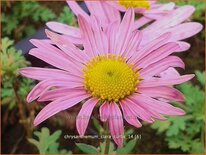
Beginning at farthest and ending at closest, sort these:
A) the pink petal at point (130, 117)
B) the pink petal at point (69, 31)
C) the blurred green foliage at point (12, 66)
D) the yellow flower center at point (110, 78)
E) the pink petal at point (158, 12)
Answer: the blurred green foliage at point (12, 66) < the pink petal at point (158, 12) < the pink petal at point (69, 31) < the yellow flower center at point (110, 78) < the pink petal at point (130, 117)

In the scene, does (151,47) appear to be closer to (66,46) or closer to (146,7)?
(66,46)

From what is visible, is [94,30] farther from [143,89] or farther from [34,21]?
[34,21]

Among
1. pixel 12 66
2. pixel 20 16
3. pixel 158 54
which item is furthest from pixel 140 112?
pixel 20 16

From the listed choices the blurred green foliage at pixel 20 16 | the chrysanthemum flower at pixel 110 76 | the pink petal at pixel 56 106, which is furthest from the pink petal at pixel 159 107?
the blurred green foliage at pixel 20 16

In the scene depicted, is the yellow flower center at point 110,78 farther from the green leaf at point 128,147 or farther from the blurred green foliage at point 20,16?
the blurred green foliage at point 20,16

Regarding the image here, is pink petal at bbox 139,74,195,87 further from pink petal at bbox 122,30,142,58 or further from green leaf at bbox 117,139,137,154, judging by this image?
green leaf at bbox 117,139,137,154

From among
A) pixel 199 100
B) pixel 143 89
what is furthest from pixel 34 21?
pixel 143 89

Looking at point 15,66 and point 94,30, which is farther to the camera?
point 15,66
